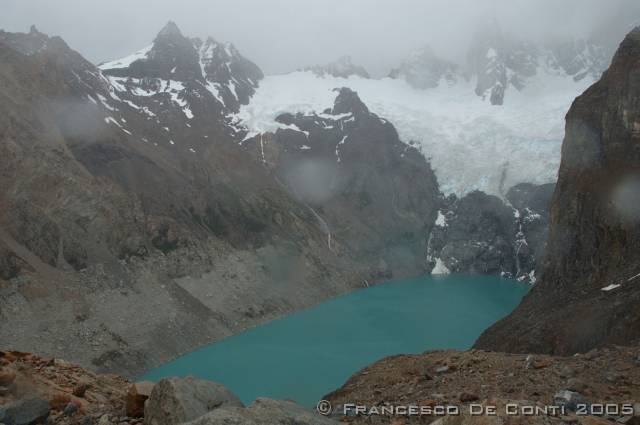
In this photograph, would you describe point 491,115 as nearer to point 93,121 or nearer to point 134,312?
point 93,121

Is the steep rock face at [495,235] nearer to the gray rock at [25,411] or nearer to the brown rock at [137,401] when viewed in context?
the brown rock at [137,401]

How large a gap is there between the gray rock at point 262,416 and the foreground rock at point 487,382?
2.54m

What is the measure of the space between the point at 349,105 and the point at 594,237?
308 feet

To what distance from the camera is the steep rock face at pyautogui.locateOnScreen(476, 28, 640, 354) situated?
22953 millimetres

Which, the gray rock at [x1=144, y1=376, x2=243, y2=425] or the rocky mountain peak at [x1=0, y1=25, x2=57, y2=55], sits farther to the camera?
the rocky mountain peak at [x1=0, y1=25, x2=57, y2=55]

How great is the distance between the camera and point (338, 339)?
187 feet

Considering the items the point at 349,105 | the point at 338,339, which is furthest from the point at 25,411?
the point at 349,105

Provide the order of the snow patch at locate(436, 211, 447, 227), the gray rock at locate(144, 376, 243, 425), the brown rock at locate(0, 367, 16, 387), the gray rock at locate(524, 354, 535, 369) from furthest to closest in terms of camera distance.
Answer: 1. the snow patch at locate(436, 211, 447, 227)
2. the gray rock at locate(524, 354, 535, 369)
3. the brown rock at locate(0, 367, 16, 387)
4. the gray rock at locate(144, 376, 243, 425)

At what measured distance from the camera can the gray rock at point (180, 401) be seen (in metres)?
7.91

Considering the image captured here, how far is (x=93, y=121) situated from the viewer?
247 feet

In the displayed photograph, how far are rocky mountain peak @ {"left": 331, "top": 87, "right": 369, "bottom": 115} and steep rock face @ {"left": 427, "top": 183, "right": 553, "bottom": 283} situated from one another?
3127 cm

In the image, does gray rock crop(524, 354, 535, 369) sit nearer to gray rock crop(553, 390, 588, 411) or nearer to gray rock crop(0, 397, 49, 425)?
gray rock crop(553, 390, 588, 411)

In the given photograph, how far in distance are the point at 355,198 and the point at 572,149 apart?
212ft

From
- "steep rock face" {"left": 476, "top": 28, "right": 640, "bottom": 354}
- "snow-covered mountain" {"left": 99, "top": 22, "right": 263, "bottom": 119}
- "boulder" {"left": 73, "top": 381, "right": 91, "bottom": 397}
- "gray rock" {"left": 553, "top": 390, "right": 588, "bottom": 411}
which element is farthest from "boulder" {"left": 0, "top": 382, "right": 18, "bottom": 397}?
"snow-covered mountain" {"left": 99, "top": 22, "right": 263, "bottom": 119}
